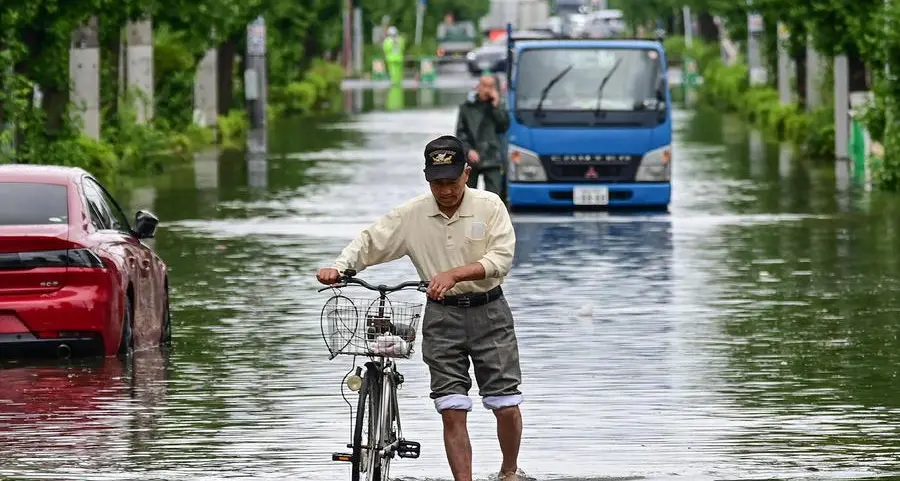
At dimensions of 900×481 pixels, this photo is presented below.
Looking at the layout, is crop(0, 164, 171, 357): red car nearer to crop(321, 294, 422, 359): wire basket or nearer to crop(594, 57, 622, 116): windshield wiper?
crop(321, 294, 422, 359): wire basket

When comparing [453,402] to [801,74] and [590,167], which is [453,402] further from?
[801,74]

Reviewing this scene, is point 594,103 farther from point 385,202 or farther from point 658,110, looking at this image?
point 385,202

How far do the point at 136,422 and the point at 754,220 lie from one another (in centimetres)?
1516

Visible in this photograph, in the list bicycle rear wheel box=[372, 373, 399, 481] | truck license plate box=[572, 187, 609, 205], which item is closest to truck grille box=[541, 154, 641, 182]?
truck license plate box=[572, 187, 609, 205]

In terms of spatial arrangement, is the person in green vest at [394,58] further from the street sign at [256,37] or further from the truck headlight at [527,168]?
the truck headlight at [527,168]

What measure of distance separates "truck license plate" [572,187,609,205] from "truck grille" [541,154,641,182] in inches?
6.6

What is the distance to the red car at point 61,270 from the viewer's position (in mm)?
14250

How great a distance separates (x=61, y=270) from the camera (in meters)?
14.3

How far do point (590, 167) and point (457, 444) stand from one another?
18629 millimetres

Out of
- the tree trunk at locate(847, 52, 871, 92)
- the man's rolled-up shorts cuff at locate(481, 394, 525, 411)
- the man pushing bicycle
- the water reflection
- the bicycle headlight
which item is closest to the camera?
the bicycle headlight

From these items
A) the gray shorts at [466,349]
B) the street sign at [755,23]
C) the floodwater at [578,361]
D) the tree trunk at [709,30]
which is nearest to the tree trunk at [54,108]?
the floodwater at [578,361]

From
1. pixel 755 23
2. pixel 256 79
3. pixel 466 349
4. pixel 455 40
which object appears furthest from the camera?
pixel 455 40

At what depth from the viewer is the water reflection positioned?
1092 cm

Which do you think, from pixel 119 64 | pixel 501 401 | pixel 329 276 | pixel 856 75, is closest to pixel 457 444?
pixel 501 401
